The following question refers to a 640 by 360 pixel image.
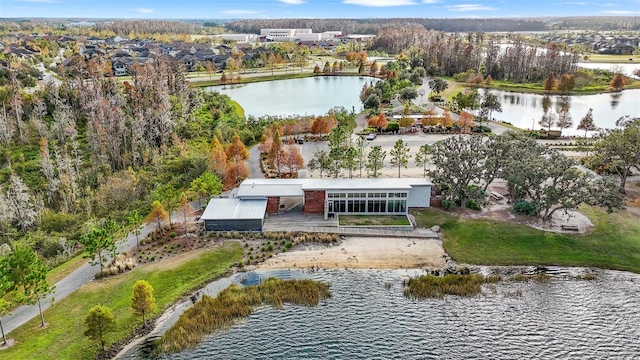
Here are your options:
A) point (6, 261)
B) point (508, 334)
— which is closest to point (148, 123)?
point (6, 261)

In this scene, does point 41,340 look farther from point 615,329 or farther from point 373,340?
point 615,329

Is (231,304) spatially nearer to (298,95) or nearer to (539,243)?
(539,243)

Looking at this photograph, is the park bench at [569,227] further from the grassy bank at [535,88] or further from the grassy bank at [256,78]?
the grassy bank at [256,78]

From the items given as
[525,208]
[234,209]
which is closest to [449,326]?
[525,208]

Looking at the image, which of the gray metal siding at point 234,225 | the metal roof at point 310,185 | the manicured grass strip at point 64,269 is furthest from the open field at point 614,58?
the manicured grass strip at point 64,269

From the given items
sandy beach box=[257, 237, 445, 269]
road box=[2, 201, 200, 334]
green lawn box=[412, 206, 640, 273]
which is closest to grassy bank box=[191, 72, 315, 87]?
road box=[2, 201, 200, 334]

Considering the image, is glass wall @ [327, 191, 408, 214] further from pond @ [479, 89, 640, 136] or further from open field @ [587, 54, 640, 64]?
open field @ [587, 54, 640, 64]
